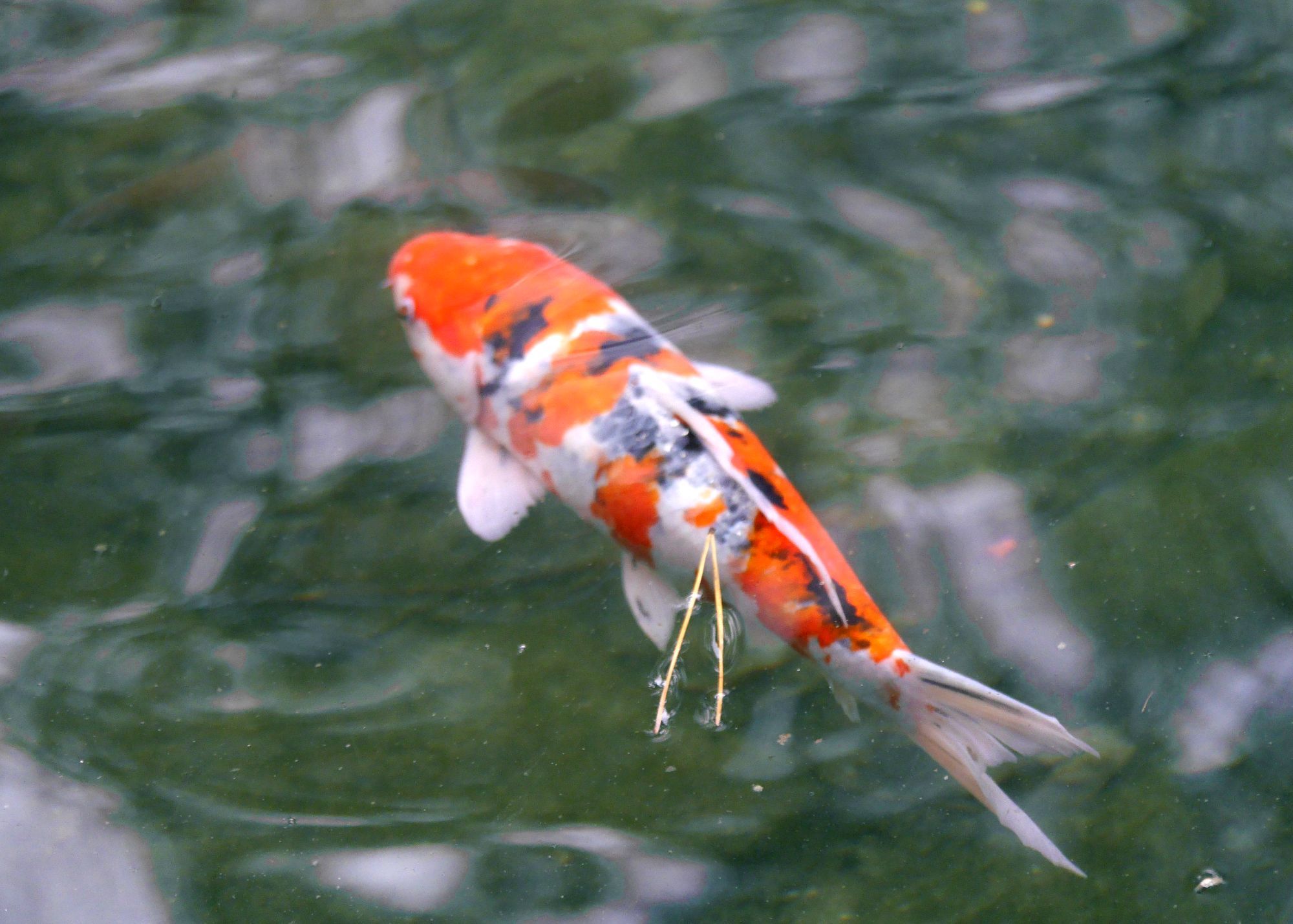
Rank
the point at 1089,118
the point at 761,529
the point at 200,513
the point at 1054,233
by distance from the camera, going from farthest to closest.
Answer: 1. the point at 1089,118
2. the point at 1054,233
3. the point at 200,513
4. the point at 761,529

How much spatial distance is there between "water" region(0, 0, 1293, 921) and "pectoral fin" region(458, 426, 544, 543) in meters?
0.17

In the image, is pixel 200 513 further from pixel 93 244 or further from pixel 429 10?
pixel 429 10

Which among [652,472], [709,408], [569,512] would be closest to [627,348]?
[709,408]

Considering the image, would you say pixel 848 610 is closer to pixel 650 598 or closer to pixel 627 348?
pixel 650 598

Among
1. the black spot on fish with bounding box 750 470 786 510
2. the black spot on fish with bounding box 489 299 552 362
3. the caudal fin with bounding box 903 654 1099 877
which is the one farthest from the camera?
the black spot on fish with bounding box 489 299 552 362

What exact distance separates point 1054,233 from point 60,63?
10.6 ft

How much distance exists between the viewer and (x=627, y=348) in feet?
8.64

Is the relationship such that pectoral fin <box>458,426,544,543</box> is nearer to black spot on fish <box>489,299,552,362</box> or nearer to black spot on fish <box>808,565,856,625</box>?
black spot on fish <box>489,299,552,362</box>

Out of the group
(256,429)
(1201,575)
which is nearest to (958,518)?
(1201,575)

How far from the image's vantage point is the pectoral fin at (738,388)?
2736 mm

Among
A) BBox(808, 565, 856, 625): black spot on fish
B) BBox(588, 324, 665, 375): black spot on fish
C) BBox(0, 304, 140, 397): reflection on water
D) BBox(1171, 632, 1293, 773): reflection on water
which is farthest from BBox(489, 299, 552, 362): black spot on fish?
BBox(1171, 632, 1293, 773): reflection on water

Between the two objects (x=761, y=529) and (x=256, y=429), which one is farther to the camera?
(x=256, y=429)

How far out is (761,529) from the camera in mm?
2369

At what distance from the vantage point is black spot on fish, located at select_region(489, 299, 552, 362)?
2664 mm
